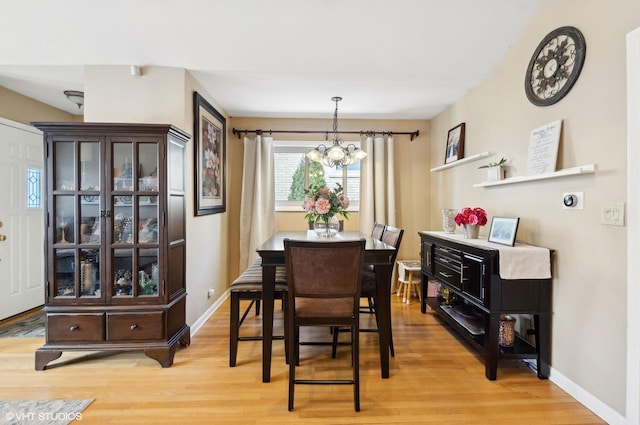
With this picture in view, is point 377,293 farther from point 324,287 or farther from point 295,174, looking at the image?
point 295,174

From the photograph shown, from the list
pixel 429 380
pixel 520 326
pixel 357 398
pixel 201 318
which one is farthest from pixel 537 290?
pixel 201 318

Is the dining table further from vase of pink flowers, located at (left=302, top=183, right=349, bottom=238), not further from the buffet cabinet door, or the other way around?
the buffet cabinet door

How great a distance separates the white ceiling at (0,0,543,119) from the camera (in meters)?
2.11

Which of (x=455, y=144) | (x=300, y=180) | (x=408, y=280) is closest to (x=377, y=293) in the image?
(x=408, y=280)

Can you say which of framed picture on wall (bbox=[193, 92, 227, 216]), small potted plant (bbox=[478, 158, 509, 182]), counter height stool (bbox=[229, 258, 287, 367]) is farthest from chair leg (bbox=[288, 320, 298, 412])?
small potted plant (bbox=[478, 158, 509, 182])

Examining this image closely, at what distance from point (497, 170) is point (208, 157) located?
2.76 meters

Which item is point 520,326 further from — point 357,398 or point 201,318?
point 201,318

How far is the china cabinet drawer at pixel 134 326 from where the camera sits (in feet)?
7.28

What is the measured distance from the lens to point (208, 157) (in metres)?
3.19

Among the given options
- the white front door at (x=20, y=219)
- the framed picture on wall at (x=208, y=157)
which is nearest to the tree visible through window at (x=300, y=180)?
the framed picture on wall at (x=208, y=157)

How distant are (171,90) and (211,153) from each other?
810 millimetres

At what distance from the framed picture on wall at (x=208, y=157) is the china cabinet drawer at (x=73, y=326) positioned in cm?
113

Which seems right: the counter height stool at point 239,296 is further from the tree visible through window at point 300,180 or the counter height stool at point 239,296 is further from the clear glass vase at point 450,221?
the tree visible through window at point 300,180

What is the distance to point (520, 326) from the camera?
2.43 m
